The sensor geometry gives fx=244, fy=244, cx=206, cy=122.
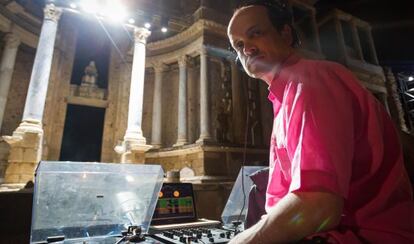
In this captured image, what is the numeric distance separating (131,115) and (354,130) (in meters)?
8.43

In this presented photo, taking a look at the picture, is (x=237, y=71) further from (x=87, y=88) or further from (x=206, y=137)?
(x=87, y=88)

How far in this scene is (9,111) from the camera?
10.4m

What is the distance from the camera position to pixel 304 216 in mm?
671

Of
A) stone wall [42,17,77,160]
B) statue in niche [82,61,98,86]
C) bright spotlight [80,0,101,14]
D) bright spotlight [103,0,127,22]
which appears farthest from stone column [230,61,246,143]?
stone wall [42,17,77,160]

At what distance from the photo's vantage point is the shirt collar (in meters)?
1.09

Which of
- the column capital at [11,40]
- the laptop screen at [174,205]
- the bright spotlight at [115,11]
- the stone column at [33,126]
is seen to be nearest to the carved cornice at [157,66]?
the bright spotlight at [115,11]

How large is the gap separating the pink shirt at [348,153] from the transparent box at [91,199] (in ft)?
4.93

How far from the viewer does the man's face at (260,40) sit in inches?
47.7

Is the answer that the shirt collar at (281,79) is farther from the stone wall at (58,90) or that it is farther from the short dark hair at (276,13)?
the stone wall at (58,90)

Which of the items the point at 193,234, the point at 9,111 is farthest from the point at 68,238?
the point at 9,111

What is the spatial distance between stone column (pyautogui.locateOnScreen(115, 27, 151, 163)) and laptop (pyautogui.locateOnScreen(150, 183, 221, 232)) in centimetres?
610

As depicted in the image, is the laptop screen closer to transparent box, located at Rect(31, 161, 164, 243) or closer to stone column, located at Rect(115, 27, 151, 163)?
transparent box, located at Rect(31, 161, 164, 243)

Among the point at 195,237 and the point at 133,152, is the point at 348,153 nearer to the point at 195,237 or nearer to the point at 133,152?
the point at 195,237

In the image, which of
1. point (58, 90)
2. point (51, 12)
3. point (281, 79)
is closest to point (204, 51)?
point (51, 12)
